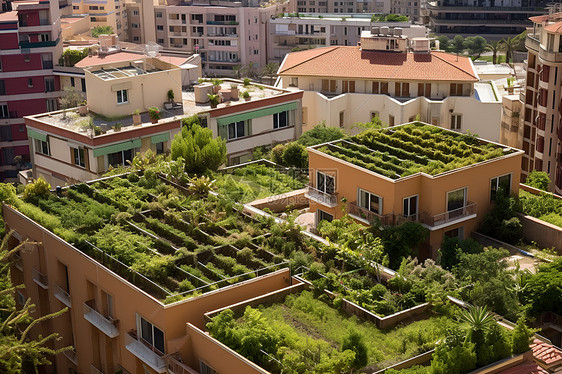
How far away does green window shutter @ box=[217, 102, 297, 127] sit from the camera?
6862 cm

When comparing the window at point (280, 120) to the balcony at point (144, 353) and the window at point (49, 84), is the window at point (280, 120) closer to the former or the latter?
the window at point (49, 84)

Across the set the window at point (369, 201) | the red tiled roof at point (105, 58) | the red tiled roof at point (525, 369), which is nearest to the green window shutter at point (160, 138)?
the red tiled roof at point (105, 58)

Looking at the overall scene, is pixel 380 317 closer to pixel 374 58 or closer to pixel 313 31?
pixel 374 58

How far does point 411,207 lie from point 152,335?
1894 centimetres

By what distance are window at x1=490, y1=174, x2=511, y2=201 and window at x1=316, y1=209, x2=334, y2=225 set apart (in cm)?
1011

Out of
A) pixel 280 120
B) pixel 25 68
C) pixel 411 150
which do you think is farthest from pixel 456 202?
pixel 25 68

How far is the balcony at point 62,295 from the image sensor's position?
46.1 m

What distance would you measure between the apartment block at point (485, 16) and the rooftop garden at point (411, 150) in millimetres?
131814

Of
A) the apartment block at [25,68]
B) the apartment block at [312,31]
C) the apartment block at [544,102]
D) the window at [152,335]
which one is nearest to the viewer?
the window at [152,335]

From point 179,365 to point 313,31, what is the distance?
118194 mm

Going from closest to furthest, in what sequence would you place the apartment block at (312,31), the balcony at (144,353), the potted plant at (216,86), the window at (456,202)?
1. the balcony at (144,353)
2. the window at (456,202)
3. the potted plant at (216,86)
4. the apartment block at (312,31)

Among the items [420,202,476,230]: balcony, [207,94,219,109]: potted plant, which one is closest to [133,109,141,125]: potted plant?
[207,94,219,109]: potted plant

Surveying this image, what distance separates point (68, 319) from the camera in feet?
156

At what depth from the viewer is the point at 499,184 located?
177ft
